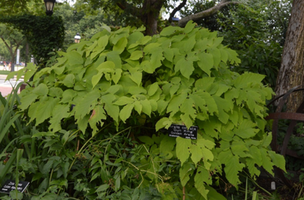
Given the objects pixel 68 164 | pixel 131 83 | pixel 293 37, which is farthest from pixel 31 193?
pixel 293 37

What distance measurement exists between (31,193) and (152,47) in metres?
1.26

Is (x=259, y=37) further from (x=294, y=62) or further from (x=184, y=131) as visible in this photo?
(x=184, y=131)

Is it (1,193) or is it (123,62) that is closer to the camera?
(1,193)

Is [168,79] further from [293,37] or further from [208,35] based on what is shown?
[293,37]

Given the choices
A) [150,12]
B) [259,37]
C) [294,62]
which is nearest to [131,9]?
A: [150,12]

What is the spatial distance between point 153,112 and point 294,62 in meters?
2.80

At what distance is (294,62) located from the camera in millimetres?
3916

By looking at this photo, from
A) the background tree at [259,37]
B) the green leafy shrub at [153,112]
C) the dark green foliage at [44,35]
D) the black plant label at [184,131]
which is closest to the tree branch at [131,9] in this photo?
the dark green foliage at [44,35]

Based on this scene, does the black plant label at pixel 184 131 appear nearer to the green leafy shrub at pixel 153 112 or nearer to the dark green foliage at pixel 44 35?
the green leafy shrub at pixel 153 112

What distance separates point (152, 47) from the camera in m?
2.14

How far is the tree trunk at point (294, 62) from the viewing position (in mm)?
3873

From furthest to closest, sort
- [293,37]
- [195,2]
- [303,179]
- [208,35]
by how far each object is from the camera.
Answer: [195,2]
[293,37]
[303,179]
[208,35]

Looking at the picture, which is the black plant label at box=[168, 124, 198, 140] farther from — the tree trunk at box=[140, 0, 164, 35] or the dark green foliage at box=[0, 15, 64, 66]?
the dark green foliage at box=[0, 15, 64, 66]

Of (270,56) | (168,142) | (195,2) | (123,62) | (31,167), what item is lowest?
(31,167)
